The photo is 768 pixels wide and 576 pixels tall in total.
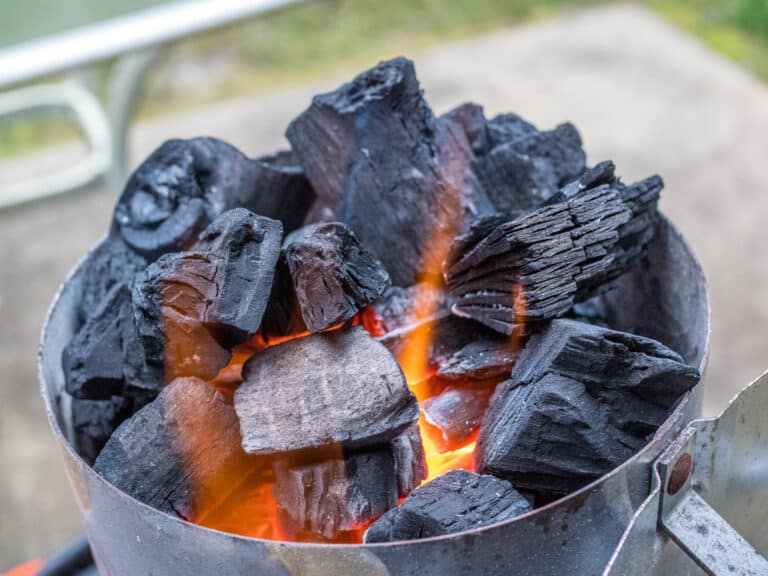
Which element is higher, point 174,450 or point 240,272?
point 240,272

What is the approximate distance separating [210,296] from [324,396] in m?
0.18

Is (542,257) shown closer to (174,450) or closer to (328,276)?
(328,276)

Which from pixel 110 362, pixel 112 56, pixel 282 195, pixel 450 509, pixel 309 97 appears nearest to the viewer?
pixel 450 509

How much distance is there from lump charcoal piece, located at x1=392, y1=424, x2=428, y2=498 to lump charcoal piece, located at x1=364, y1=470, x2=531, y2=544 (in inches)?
3.8

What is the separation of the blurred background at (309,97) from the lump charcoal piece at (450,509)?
1.54 m

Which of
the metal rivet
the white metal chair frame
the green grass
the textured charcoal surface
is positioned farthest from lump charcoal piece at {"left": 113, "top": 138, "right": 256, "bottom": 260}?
the green grass

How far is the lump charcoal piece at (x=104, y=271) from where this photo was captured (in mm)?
1249

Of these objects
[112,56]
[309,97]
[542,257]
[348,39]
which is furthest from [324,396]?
[348,39]

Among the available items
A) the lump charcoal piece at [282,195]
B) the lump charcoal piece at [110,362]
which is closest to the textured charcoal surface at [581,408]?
the lump charcoal piece at [110,362]

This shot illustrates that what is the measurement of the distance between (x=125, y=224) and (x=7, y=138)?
3028 millimetres

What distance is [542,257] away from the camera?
104cm

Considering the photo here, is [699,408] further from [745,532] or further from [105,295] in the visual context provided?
[105,295]

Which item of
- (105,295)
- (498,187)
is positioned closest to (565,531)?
(498,187)

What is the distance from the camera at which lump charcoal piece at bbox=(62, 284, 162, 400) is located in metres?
1.08
